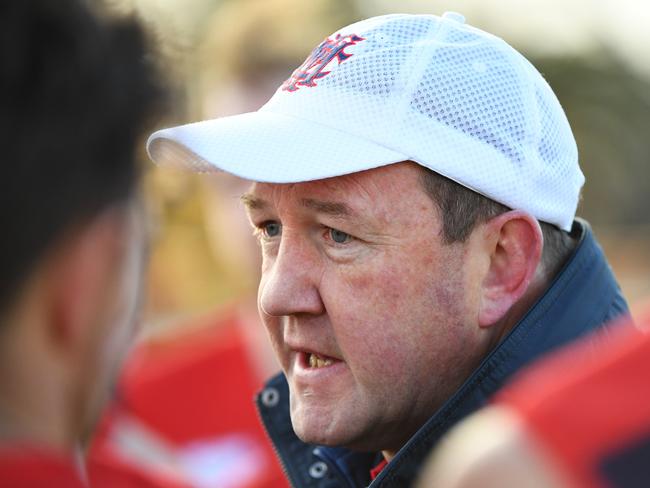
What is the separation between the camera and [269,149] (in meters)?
2.59

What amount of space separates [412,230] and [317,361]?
428mm

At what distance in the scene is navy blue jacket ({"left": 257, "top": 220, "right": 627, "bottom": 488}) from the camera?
241cm

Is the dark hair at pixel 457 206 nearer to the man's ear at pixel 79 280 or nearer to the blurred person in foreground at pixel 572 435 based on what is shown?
the man's ear at pixel 79 280

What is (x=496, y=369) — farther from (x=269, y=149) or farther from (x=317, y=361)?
(x=269, y=149)

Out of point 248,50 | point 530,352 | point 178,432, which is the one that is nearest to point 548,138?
point 530,352

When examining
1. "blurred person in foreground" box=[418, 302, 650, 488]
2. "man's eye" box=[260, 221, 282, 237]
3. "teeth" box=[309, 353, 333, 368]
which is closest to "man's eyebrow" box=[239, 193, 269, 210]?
"man's eye" box=[260, 221, 282, 237]

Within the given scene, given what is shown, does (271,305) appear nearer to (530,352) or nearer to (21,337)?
(530,352)

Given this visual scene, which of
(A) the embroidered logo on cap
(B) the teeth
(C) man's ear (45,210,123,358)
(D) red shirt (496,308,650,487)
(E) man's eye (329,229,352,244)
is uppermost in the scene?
(A) the embroidered logo on cap

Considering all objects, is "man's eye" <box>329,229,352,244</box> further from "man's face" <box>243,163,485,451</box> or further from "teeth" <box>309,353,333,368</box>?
"teeth" <box>309,353,333,368</box>

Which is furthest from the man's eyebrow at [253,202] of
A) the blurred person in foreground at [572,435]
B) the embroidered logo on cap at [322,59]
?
the blurred person in foreground at [572,435]

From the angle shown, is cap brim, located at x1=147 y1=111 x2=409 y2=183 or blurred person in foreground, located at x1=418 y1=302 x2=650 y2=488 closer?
blurred person in foreground, located at x1=418 y1=302 x2=650 y2=488

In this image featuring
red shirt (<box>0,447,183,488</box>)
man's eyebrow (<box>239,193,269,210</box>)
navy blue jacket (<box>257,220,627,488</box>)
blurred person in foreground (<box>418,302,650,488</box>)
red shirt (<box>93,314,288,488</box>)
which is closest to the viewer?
blurred person in foreground (<box>418,302,650,488</box>)

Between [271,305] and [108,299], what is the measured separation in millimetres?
879

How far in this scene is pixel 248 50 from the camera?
457cm
